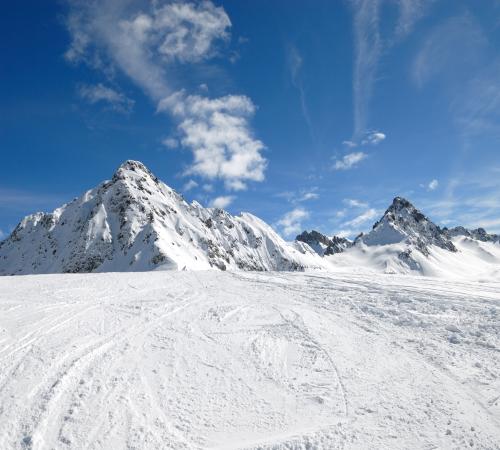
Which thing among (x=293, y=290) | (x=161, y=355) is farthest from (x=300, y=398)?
(x=293, y=290)

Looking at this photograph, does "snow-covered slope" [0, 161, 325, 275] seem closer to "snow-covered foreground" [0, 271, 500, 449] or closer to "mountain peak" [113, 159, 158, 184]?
"mountain peak" [113, 159, 158, 184]

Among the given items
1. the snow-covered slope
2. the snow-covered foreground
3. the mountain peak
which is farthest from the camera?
the mountain peak

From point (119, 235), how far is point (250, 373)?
142 m

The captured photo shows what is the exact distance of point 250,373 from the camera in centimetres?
Result: 906

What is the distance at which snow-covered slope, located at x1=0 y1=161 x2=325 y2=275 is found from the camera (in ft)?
408

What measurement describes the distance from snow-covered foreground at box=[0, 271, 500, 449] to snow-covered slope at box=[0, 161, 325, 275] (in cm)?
9360

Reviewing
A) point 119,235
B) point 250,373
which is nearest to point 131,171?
point 119,235

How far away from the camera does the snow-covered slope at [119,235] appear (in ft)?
408

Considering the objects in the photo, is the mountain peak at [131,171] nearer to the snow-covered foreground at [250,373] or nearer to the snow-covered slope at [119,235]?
the snow-covered slope at [119,235]

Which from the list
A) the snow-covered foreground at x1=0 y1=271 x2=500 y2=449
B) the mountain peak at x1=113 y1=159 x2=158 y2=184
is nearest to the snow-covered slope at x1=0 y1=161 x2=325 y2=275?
the mountain peak at x1=113 y1=159 x2=158 y2=184

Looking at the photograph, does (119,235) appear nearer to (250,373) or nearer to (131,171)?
(131,171)

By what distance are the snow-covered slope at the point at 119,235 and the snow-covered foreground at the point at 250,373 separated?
307 ft

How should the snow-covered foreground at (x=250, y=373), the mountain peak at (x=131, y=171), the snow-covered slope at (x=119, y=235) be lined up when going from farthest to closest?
the mountain peak at (x=131, y=171)
the snow-covered slope at (x=119, y=235)
the snow-covered foreground at (x=250, y=373)

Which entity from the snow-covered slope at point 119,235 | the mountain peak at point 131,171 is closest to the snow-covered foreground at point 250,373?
the snow-covered slope at point 119,235
